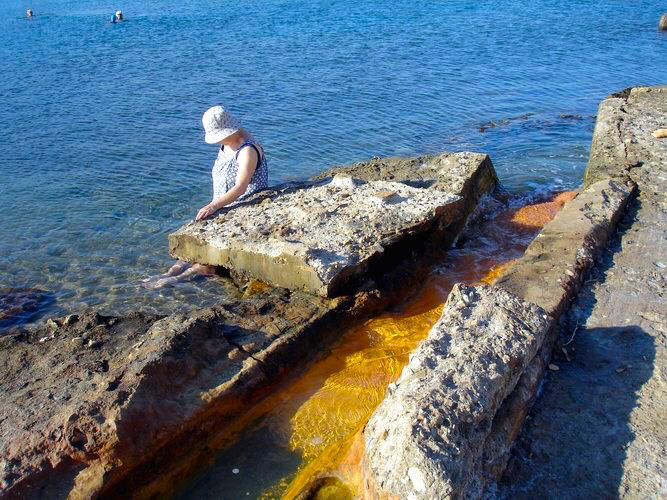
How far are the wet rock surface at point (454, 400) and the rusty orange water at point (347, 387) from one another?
52 centimetres

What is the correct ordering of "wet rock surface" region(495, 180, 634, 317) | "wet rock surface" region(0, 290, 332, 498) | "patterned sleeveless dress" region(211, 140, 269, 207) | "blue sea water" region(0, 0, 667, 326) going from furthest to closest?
"blue sea water" region(0, 0, 667, 326) < "patterned sleeveless dress" region(211, 140, 269, 207) < "wet rock surface" region(495, 180, 634, 317) < "wet rock surface" region(0, 290, 332, 498)

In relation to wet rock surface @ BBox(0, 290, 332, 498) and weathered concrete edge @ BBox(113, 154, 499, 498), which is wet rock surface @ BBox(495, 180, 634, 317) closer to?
weathered concrete edge @ BBox(113, 154, 499, 498)

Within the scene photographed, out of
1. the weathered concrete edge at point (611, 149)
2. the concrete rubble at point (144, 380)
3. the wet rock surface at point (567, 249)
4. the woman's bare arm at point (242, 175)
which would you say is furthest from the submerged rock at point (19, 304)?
the weathered concrete edge at point (611, 149)

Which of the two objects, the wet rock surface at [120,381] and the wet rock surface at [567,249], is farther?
the wet rock surface at [567,249]

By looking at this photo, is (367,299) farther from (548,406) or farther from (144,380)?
(144,380)

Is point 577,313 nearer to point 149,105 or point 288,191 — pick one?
point 288,191

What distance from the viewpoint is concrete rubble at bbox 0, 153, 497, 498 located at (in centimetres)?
315

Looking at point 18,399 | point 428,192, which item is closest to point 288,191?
point 428,192

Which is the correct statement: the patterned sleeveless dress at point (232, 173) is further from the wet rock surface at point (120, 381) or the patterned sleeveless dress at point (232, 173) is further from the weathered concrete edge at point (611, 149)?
the weathered concrete edge at point (611, 149)

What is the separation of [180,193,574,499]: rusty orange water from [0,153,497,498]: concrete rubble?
0.49 feet

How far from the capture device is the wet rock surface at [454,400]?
2.56m

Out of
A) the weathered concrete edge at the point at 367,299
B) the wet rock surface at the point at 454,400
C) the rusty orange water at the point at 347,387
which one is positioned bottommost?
the rusty orange water at the point at 347,387

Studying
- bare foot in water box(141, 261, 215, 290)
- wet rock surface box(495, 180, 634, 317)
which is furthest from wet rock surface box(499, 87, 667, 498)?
bare foot in water box(141, 261, 215, 290)

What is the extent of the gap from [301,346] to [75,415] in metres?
1.50
